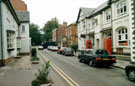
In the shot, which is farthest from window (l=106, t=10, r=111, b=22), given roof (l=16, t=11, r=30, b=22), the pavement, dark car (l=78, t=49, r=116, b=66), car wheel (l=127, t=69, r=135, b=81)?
roof (l=16, t=11, r=30, b=22)

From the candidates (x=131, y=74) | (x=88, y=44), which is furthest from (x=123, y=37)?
(x=131, y=74)

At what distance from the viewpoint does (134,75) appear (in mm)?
6855

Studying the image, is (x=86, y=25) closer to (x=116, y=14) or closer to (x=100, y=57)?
(x=116, y=14)

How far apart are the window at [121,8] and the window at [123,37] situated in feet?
7.15

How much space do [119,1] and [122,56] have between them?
7.32 meters

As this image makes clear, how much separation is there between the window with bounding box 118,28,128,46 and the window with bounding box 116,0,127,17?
218cm

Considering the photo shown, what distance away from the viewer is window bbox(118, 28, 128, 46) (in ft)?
51.9

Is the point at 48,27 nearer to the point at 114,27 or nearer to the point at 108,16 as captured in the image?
the point at 108,16

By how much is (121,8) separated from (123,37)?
12.9 feet

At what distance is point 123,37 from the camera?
16.2 meters

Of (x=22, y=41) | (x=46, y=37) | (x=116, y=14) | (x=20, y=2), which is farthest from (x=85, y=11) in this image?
(x=46, y=37)

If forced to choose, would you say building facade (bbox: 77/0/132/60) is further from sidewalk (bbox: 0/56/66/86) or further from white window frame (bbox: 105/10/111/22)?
sidewalk (bbox: 0/56/66/86)

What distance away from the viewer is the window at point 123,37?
1582cm

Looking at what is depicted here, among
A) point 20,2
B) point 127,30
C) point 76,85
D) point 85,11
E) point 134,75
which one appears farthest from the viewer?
point 20,2
